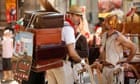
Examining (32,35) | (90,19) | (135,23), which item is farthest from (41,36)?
(90,19)

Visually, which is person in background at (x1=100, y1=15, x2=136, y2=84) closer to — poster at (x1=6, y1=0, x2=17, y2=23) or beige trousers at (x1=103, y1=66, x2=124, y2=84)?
beige trousers at (x1=103, y1=66, x2=124, y2=84)

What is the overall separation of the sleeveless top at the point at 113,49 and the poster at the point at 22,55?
2072 millimetres

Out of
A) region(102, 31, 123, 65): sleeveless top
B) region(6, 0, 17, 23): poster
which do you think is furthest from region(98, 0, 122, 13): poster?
region(102, 31, 123, 65): sleeveless top

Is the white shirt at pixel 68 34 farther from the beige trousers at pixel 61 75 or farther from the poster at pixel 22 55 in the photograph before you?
the poster at pixel 22 55

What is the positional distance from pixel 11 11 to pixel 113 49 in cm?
1190

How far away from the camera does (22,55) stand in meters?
2.03

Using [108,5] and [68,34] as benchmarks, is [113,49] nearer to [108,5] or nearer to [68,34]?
[68,34]

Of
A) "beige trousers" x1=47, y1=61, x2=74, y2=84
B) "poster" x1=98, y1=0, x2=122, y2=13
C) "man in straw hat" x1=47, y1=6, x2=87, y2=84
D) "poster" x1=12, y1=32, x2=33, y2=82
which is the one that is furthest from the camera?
"poster" x1=98, y1=0, x2=122, y2=13

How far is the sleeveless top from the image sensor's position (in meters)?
4.02

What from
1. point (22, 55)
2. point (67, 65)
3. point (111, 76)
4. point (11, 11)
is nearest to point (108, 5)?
point (11, 11)

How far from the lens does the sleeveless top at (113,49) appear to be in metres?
4.02

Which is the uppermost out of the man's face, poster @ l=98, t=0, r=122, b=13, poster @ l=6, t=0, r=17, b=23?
the man's face

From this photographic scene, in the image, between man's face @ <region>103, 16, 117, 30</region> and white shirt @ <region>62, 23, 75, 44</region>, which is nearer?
white shirt @ <region>62, 23, 75, 44</region>

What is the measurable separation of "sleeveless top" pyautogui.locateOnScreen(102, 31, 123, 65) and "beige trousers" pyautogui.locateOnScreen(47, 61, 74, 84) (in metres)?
0.85
